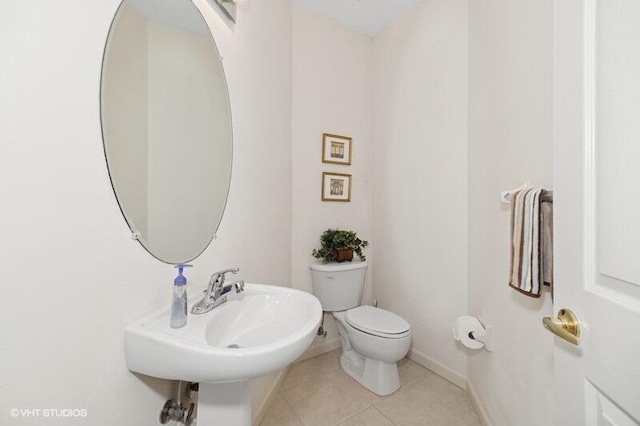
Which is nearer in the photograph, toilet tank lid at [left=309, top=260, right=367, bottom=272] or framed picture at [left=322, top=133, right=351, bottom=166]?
toilet tank lid at [left=309, top=260, right=367, bottom=272]

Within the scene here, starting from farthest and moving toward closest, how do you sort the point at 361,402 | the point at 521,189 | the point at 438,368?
the point at 438,368
the point at 361,402
the point at 521,189

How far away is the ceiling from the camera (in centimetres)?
197

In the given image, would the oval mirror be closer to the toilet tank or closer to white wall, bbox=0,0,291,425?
white wall, bbox=0,0,291,425

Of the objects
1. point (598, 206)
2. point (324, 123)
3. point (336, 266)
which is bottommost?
point (336, 266)

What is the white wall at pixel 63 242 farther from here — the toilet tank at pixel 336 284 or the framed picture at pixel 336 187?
the framed picture at pixel 336 187

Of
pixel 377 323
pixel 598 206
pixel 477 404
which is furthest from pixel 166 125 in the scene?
pixel 477 404

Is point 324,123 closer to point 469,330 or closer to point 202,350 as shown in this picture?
point 469,330

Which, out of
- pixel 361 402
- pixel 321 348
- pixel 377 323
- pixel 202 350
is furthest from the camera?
pixel 321 348

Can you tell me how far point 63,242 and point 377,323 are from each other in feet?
5.24

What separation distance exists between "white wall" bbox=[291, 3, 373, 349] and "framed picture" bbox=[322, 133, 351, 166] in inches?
1.7

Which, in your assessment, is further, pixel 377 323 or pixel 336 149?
pixel 336 149

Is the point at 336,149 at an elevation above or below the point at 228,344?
above

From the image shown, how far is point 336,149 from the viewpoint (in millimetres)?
2170

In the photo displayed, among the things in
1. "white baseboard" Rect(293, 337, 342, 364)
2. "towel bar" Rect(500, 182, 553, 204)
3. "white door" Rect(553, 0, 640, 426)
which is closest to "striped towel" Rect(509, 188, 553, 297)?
"towel bar" Rect(500, 182, 553, 204)
